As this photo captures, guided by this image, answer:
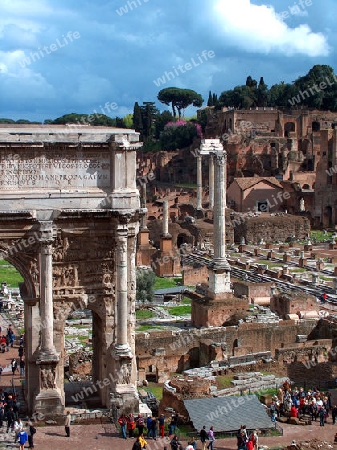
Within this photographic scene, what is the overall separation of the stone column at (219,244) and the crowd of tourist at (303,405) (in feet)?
34.5

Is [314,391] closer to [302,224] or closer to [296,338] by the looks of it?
[296,338]

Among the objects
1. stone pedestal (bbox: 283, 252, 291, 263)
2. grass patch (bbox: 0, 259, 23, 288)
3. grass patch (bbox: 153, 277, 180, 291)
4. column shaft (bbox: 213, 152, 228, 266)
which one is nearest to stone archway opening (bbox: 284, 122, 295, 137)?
stone pedestal (bbox: 283, 252, 291, 263)

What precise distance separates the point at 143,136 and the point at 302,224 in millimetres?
50889

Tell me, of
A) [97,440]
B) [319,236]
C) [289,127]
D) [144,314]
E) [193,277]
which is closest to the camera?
[97,440]

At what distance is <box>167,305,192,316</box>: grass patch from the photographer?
3281 cm

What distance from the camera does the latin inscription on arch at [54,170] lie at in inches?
645

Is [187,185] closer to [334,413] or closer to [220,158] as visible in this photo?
[220,158]

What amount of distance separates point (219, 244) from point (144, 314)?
4.53 m

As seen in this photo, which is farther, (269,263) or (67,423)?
(269,263)

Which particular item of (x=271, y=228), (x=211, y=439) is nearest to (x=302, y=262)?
(x=271, y=228)

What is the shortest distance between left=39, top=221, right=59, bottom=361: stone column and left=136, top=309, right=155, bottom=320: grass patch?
15.1 metres

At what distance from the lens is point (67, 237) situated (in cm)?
1683

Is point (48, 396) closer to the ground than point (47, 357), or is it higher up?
closer to the ground

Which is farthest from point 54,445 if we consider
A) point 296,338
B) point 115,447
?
point 296,338
